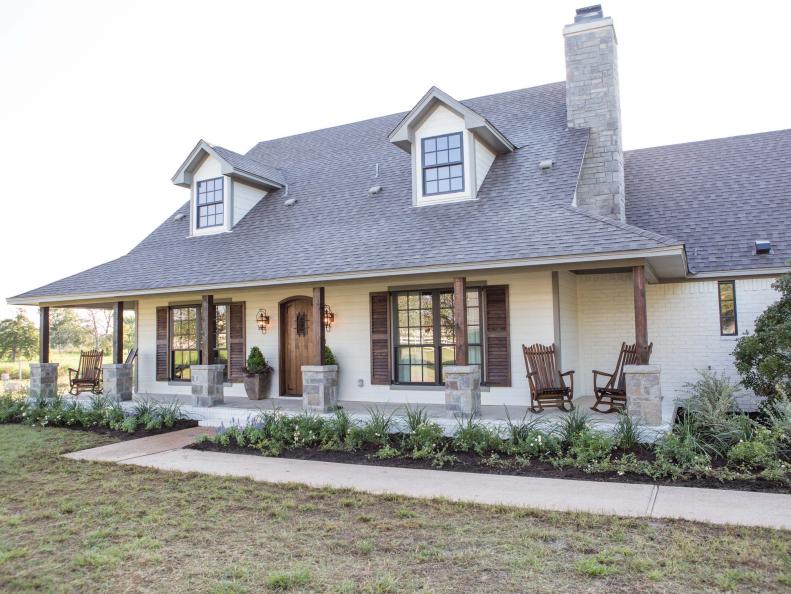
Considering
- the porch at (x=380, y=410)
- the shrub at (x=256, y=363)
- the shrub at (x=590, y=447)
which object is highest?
the shrub at (x=256, y=363)

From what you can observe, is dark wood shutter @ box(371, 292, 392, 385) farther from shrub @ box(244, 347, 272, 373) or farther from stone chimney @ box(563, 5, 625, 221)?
stone chimney @ box(563, 5, 625, 221)

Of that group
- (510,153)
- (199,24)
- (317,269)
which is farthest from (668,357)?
(199,24)

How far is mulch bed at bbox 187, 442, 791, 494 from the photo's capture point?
214 inches

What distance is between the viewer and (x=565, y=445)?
6.89 metres

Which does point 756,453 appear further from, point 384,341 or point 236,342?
point 236,342

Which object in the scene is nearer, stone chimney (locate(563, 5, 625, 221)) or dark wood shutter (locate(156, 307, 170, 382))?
stone chimney (locate(563, 5, 625, 221))

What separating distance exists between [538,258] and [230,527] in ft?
16.5

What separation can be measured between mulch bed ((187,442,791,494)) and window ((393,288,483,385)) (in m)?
2.91

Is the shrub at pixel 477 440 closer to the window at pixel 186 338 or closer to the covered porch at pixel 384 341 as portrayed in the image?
the covered porch at pixel 384 341

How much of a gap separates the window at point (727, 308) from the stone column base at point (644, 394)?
394 cm

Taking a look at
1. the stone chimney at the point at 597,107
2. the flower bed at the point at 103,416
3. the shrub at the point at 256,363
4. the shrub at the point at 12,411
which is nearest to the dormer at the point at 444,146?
the stone chimney at the point at 597,107

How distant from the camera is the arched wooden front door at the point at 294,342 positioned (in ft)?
37.3

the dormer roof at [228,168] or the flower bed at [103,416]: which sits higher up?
the dormer roof at [228,168]

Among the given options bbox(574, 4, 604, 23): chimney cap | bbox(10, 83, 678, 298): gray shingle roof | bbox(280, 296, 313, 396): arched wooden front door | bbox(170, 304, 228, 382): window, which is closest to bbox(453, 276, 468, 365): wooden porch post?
bbox(10, 83, 678, 298): gray shingle roof
